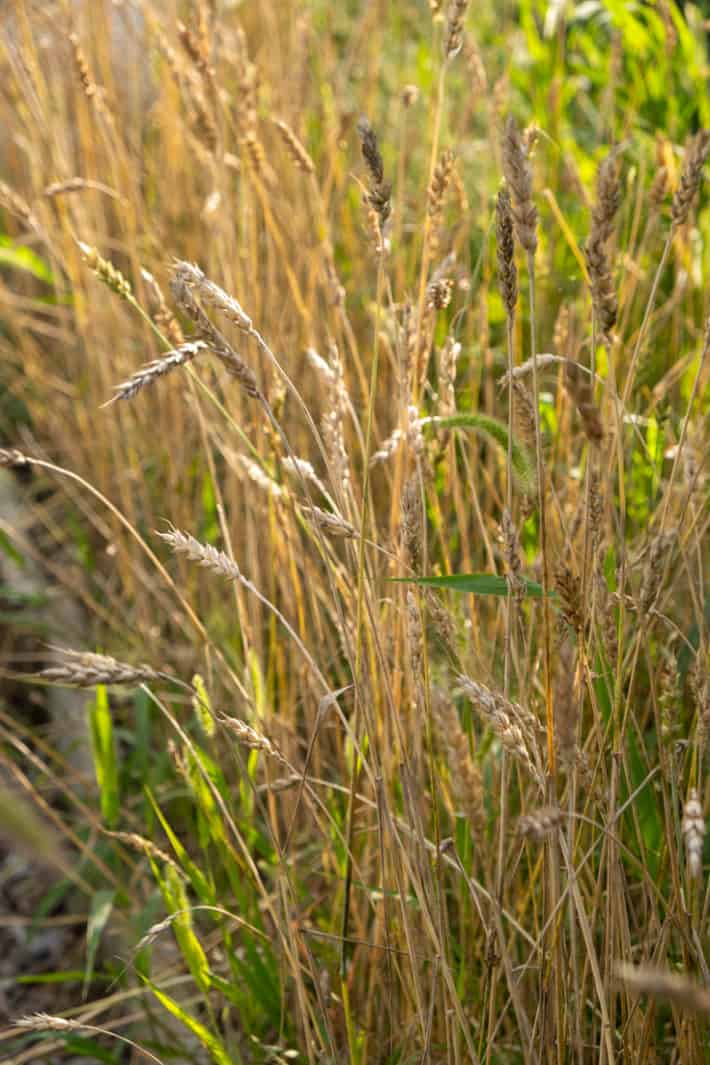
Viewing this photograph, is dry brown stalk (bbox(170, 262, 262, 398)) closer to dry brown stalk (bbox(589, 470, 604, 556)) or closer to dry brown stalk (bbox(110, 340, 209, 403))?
dry brown stalk (bbox(110, 340, 209, 403))

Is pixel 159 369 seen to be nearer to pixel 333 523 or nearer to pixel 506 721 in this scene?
pixel 333 523

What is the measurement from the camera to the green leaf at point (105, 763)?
1232mm

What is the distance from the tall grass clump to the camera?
32.6 inches

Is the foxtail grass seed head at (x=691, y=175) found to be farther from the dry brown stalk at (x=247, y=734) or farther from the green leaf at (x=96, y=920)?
the green leaf at (x=96, y=920)

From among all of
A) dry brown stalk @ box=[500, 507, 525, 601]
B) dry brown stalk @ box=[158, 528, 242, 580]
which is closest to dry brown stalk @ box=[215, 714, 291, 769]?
dry brown stalk @ box=[158, 528, 242, 580]

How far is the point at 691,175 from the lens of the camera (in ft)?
2.59

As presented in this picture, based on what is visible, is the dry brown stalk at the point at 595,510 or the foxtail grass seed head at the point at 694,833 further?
the dry brown stalk at the point at 595,510

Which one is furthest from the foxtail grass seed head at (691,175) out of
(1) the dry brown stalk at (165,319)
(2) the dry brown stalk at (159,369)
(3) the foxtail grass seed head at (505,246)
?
(1) the dry brown stalk at (165,319)

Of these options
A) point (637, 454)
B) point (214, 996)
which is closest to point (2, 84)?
point (637, 454)

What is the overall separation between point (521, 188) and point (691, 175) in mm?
197

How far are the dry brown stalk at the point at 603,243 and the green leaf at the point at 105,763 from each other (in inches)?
29.4

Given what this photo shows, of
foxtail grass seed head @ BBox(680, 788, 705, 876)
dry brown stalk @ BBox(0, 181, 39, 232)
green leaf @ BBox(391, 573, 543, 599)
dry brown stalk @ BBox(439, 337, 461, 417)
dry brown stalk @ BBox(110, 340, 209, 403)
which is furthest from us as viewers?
dry brown stalk @ BBox(0, 181, 39, 232)

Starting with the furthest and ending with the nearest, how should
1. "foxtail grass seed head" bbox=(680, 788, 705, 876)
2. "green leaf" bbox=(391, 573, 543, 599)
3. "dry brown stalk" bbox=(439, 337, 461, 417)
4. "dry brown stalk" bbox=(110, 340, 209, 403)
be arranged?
1. "dry brown stalk" bbox=(439, 337, 461, 417)
2. "green leaf" bbox=(391, 573, 543, 599)
3. "dry brown stalk" bbox=(110, 340, 209, 403)
4. "foxtail grass seed head" bbox=(680, 788, 705, 876)

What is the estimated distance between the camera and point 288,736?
1287 mm
